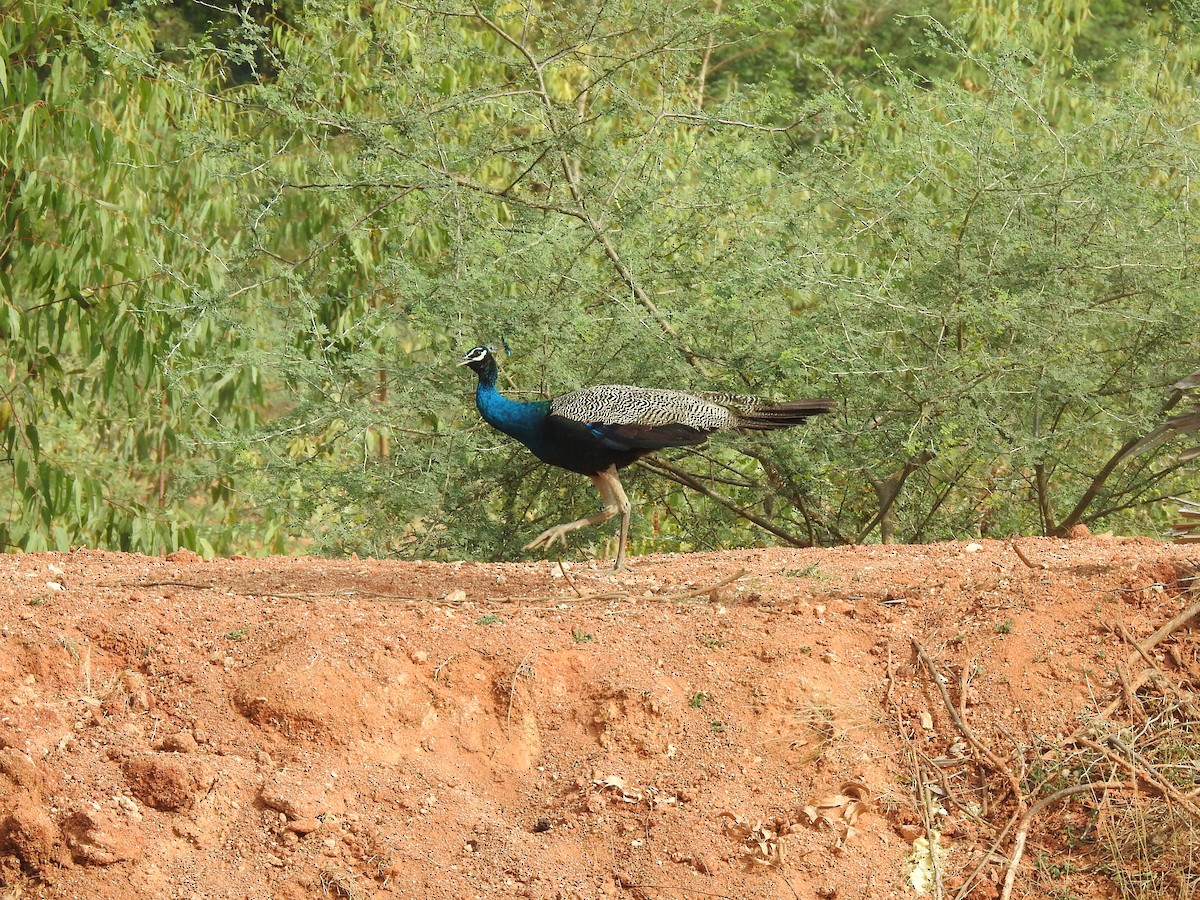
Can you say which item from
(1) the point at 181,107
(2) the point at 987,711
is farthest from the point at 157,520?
(2) the point at 987,711

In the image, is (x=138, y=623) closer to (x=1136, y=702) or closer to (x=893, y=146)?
(x=1136, y=702)

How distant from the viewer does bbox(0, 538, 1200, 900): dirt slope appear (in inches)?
153

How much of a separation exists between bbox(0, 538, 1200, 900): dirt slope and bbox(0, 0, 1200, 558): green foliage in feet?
9.13

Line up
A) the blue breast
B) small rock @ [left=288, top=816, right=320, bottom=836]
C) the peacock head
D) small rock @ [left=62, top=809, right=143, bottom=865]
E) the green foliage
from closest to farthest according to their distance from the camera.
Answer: small rock @ [left=62, top=809, right=143, bottom=865], small rock @ [left=288, top=816, right=320, bottom=836], the blue breast, the peacock head, the green foliage

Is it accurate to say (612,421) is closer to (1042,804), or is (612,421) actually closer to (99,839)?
(1042,804)

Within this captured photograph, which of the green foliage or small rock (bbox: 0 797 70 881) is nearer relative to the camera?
small rock (bbox: 0 797 70 881)

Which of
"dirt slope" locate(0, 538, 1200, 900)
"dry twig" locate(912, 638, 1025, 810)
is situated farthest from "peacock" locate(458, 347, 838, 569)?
"dry twig" locate(912, 638, 1025, 810)

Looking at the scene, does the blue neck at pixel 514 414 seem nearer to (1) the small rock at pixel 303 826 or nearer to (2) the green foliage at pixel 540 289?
(2) the green foliage at pixel 540 289

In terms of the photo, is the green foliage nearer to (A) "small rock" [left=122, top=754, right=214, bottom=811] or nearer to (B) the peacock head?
(B) the peacock head

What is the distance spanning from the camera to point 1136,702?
4301 mm

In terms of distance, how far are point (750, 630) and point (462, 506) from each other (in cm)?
392

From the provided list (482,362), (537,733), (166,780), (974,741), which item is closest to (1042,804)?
(974,741)

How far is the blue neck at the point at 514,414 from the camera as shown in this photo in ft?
23.1

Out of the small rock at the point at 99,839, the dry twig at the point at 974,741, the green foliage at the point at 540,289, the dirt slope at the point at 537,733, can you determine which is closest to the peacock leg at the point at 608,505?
the green foliage at the point at 540,289
